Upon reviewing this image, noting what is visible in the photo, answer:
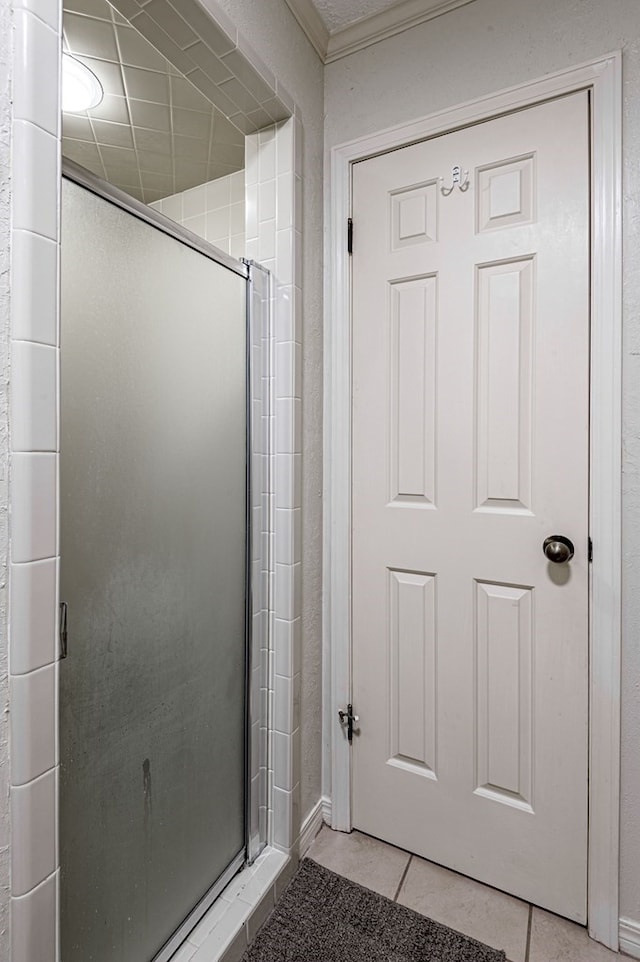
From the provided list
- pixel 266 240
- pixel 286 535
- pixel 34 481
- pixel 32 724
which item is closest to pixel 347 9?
pixel 266 240

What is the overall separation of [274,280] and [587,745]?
4.74ft

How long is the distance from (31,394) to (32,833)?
618mm

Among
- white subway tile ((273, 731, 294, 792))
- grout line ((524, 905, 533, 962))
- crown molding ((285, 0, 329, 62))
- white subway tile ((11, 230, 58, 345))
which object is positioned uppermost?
crown molding ((285, 0, 329, 62))

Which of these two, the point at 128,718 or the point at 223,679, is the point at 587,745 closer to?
the point at 223,679

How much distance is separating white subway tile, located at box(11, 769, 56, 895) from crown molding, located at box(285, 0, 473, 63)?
73.8 inches

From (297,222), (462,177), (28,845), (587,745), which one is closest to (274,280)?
(297,222)

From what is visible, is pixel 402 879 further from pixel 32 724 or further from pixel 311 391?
pixel 311 391

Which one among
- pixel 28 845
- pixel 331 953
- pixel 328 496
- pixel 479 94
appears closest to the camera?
pixel 28 845

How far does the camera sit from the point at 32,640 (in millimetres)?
730

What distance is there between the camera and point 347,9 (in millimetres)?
1472

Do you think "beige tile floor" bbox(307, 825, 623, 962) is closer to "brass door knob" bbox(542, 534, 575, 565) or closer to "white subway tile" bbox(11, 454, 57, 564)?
"brass door knob" bbox(542, 534, 575, 565)

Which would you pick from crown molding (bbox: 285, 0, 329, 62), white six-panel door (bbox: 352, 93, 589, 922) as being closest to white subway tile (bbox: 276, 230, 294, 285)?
white six-panel door (bbox: 352, 93, 589, 922)

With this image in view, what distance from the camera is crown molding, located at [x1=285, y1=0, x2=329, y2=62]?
4.65 feet

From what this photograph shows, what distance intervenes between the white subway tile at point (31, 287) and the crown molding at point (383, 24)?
4.43ft
